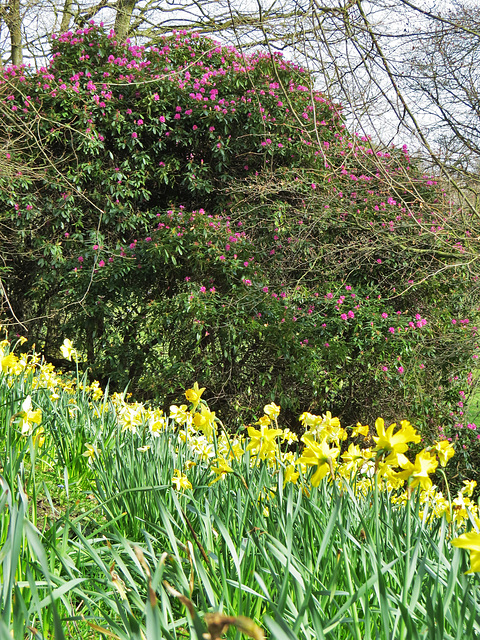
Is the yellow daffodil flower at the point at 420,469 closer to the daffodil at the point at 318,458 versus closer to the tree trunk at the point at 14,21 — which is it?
the daffodil at the point at 318,458

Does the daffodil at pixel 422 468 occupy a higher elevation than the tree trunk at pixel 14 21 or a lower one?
A: lower

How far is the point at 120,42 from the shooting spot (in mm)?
5922

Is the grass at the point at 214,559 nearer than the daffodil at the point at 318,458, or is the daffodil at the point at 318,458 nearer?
the grass at the point at 214,559

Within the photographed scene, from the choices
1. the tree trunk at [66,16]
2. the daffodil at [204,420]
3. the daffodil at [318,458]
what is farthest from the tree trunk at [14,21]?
the daffodil at [318,458]

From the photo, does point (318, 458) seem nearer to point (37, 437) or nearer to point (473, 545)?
point (473, 545)

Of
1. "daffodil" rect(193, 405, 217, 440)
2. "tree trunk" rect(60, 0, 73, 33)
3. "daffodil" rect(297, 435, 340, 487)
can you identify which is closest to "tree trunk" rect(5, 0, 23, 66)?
"tree trunk" rect(60, 0, 73, 33)

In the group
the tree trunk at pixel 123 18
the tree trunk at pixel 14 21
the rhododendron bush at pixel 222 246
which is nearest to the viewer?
the rhododendron bush at pixel 222 246

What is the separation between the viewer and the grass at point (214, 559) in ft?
2.97

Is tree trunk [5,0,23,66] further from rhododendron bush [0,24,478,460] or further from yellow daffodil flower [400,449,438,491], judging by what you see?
yellow daffodil flower [400,449,438,491]

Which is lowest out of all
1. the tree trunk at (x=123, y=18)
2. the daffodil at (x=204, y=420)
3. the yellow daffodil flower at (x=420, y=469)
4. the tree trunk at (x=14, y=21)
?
the daffodil at (x=204, y=420)

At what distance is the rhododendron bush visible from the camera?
495 cm

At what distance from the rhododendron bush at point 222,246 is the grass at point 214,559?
2558 mm

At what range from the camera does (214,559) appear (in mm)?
1267

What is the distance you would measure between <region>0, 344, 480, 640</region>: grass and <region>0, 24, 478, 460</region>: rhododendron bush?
2.56m
